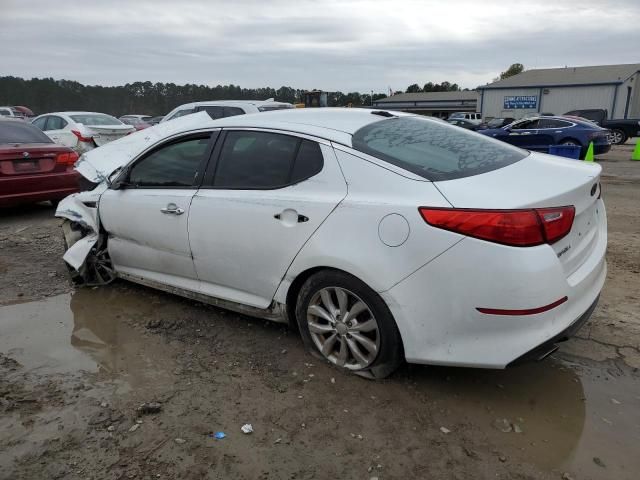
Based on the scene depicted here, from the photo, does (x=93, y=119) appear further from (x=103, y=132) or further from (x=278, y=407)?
(x=278, y=407)

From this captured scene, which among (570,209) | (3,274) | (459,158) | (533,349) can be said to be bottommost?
(3,274)

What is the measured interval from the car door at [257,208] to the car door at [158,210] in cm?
15

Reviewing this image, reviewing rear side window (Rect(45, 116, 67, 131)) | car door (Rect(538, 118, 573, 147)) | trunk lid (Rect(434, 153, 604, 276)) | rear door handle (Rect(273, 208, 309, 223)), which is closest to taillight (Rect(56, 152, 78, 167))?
rear side window (Rect(45, 116, 67, 131))

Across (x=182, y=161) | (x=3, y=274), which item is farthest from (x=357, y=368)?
(x=3, y=274)

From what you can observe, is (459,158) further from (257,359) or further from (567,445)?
(257,359)

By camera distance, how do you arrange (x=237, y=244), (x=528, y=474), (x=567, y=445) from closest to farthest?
(x=528, y=474), (x=567, y=445), (x=237, y=244)

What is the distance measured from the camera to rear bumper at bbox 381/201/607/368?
2.41m

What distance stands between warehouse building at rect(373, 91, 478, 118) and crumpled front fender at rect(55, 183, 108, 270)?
186ft

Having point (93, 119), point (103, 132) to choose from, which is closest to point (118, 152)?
point (103, 132)

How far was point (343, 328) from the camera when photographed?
3000 millimetres

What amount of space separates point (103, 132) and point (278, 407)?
11429 millimetres

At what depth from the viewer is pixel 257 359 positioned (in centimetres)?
339

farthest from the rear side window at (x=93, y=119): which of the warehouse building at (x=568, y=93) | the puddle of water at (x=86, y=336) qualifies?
the warehouse building at (x=568, y=93)

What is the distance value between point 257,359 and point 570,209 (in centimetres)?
210
